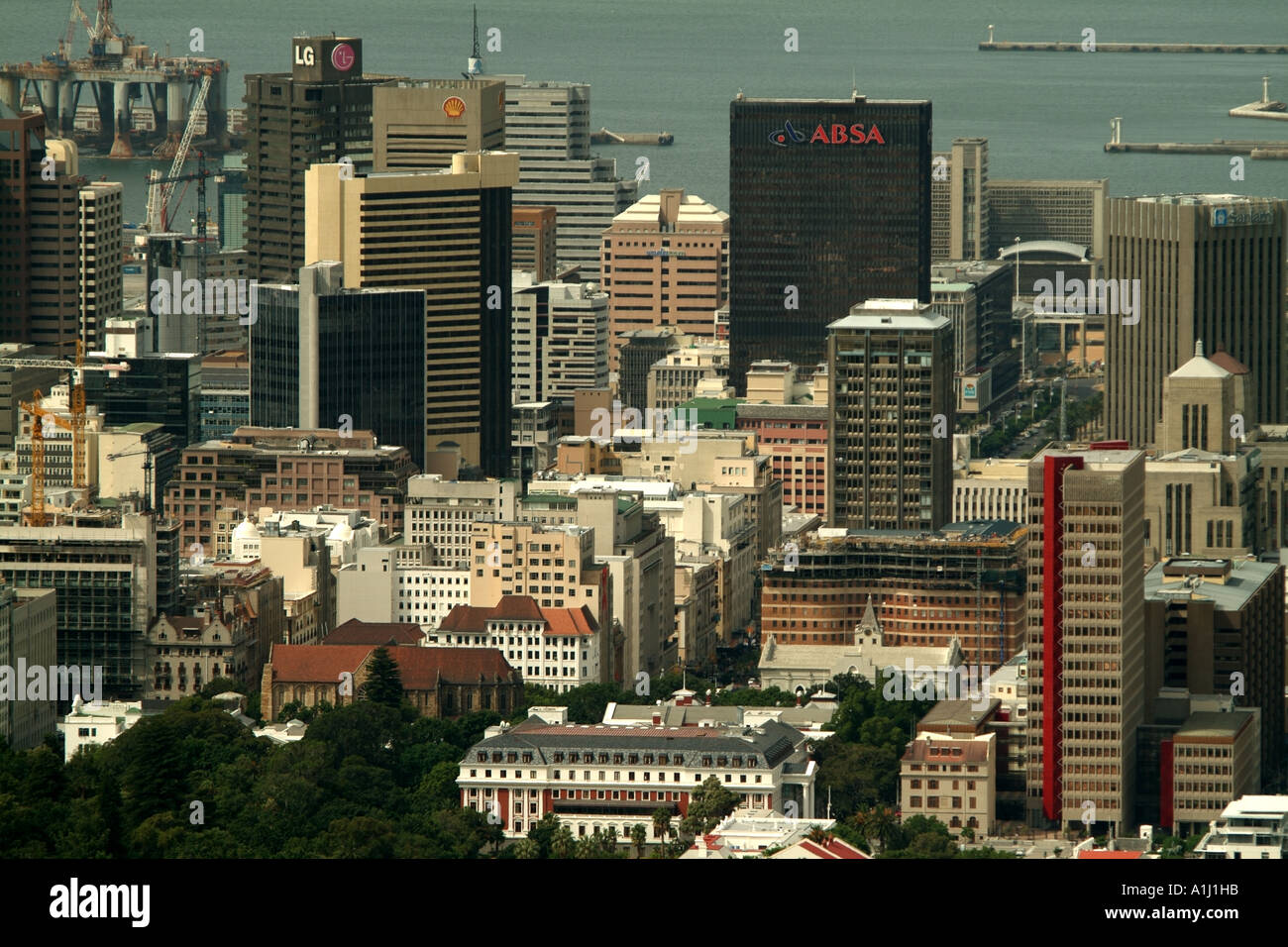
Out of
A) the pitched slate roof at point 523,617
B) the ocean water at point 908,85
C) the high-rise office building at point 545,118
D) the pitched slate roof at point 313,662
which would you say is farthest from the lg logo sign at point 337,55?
the pitched slate roof at point 313,662

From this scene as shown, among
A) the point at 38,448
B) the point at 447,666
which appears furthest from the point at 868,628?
the point at 38,448

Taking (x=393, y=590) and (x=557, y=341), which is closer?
(x=393, y=590)

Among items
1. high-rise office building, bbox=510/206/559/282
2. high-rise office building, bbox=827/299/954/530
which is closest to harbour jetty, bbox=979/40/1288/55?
high-rise office building, bbox=510/206/559/282

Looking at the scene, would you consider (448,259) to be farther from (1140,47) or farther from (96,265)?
(1140,47)

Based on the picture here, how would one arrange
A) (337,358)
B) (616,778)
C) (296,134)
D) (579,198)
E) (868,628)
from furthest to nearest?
(579,198), (296,134), (337,358), (868,628), (616,778)

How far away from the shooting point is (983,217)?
156 m

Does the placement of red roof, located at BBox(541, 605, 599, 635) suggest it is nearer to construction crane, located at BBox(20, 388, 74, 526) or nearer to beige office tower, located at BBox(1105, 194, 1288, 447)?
construction crane, located at BBox(20, 388, 74, 526)

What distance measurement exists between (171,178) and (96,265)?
33416mm

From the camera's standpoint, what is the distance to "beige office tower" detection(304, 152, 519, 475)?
103 m

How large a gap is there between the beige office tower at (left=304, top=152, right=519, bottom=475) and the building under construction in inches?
1103

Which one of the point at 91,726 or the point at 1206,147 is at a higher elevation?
the point at 1206,147

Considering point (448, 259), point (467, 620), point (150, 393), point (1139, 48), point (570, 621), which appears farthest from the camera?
point (1139, 48)

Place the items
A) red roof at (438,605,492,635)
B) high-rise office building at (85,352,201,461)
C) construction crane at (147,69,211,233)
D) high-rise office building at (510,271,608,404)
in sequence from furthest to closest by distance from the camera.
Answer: construction crane at (147,69,211,233)
high-rise office building at (510,271,608,404)
high-rise office building at (85,352,201,461)
red roof at (438,605,492,635)

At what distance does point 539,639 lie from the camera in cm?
7294
